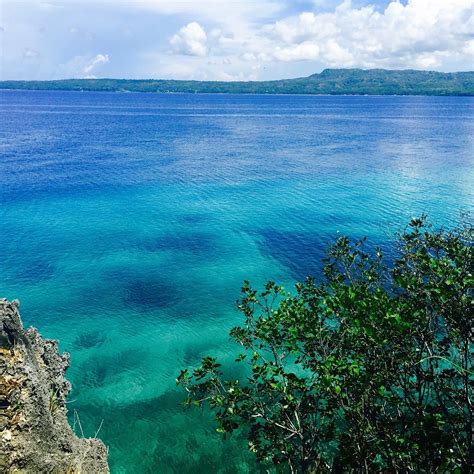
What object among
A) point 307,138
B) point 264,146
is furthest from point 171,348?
point 307,138

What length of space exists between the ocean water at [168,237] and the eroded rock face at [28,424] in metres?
6.17

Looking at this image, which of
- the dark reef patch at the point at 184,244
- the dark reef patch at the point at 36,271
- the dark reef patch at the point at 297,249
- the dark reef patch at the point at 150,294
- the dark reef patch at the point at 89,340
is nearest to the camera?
the dark reef patch at the point at 89,340

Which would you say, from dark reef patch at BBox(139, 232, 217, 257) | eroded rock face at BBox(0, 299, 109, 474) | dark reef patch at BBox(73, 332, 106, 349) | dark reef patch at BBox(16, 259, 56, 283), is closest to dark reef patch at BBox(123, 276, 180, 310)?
dark reef patch at BBox(73, 332, 106, 349)

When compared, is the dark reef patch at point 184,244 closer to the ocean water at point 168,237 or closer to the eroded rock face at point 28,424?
the ocean water at point 168,237

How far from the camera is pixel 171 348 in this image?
2845 centimetres

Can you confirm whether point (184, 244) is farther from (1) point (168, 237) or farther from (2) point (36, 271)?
(2) point (36, 271)

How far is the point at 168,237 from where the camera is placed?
46969 millimetres

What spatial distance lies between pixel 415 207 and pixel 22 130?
4396 inches

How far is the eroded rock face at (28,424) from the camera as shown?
504 inches

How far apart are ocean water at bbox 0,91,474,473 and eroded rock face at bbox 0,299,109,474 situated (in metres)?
6.17

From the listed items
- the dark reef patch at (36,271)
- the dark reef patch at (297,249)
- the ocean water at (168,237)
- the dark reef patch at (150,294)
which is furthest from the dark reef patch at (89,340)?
the dark reef patch at (297,249)

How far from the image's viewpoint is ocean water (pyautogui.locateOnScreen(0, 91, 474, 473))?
77.6 feet

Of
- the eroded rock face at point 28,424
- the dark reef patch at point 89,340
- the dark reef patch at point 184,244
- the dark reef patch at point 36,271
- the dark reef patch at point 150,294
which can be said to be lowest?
the dark reef patch at point 89,340

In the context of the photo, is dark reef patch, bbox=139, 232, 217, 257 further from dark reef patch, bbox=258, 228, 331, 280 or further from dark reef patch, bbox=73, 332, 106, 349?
dark reef patch, bbox=73, 332, 106, 349
